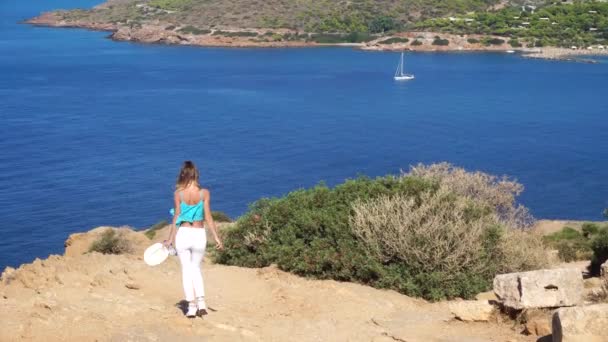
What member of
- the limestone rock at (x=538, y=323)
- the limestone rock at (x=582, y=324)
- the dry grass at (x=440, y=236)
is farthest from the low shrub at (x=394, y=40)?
the limestone rock at (x=582, y=324)

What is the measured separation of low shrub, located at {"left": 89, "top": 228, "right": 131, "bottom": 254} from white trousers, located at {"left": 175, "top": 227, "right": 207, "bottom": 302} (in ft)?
52.6

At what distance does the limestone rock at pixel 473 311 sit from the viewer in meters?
9.33

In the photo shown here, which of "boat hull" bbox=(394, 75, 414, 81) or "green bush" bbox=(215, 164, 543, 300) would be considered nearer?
"green bush" bbox=(215, 164, 543, 300)

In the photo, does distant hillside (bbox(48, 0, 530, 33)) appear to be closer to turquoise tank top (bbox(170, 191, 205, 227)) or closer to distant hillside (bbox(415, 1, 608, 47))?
distant hillside (bbox(415, 1, 608, 47))

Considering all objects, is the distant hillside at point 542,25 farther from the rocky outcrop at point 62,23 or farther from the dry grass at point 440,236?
the dry grass at point 440,236

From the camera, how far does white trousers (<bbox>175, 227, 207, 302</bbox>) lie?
8.52 m

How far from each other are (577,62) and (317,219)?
11343 cm

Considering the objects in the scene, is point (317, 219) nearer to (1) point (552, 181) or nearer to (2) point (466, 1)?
(1) point (552, 181)

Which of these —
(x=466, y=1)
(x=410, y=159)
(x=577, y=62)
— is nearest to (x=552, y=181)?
(x=410, y=159)

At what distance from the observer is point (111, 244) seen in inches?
962

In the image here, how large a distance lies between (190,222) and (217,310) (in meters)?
1.44

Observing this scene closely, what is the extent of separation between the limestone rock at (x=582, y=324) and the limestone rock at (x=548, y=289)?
53.7 inches

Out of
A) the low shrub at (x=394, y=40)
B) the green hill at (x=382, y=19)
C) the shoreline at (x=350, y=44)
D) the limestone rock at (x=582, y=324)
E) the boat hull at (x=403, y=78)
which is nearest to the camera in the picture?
the limestone rock at (x=582, y=324)

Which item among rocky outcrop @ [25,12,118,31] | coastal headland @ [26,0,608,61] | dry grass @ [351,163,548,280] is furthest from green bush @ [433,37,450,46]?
dry grass @ [351,163,548,280]
